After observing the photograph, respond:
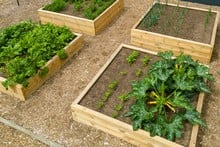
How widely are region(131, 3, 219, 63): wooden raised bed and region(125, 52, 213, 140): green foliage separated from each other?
75 centimetres

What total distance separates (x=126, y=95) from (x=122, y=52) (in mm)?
1153

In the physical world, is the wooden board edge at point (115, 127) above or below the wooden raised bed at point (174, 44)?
below

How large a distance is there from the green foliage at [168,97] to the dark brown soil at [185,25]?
1098 mm

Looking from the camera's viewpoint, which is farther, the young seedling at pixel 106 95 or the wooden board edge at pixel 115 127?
the young seedling at pixel 106 95

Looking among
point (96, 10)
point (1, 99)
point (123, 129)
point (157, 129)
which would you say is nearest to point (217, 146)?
point (157, 129)

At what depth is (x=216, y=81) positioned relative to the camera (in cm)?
429

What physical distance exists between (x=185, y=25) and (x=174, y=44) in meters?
0.64

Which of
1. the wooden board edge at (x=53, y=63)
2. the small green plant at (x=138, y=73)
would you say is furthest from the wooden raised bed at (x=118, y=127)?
the wooden board edge at (x=53, y=63)

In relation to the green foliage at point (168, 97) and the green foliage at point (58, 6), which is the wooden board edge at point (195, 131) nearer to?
the green foliage at point (168, 97)

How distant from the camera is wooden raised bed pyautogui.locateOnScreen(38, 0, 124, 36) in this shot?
218 inches

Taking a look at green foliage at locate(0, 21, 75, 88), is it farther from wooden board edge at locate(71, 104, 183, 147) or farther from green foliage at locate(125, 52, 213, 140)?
green foliage at locate(125, 52, 213, 140)

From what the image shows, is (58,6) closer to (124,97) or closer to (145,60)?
(145,60)

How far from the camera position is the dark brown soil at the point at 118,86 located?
359 centimetres

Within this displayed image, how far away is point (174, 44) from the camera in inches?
187
